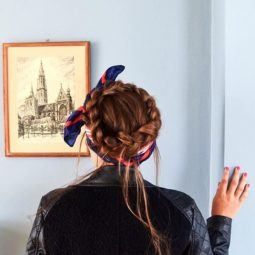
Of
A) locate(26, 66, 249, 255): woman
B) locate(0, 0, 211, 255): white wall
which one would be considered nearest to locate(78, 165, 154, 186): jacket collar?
locate(26, 66, 249, 255): woman

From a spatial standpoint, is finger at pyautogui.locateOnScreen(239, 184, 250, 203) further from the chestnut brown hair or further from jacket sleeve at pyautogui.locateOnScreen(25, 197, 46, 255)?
jacket sleeve at pyautogui.locateOnScreen(25, 197, 46, 255)

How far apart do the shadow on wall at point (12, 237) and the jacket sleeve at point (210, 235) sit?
71cm

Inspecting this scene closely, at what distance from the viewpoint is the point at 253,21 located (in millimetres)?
1090

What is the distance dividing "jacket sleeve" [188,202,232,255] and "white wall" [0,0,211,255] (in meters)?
0.28

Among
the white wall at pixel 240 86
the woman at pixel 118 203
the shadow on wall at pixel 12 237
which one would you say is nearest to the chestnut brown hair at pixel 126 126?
the woman at pixel 118 203

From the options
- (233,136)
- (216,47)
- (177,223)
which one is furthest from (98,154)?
(216,47)

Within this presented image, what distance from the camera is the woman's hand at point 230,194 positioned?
1010 millimetres

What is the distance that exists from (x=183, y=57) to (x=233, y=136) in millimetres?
329

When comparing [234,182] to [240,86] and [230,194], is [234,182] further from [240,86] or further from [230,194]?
[240,86]

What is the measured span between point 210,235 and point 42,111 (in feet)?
2.35

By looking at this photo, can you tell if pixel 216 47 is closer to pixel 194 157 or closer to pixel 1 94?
pixel 194 157

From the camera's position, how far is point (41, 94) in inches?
50.3

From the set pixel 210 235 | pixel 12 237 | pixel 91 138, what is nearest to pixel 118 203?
pixel 91 138

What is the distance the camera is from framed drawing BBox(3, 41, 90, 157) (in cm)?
126
